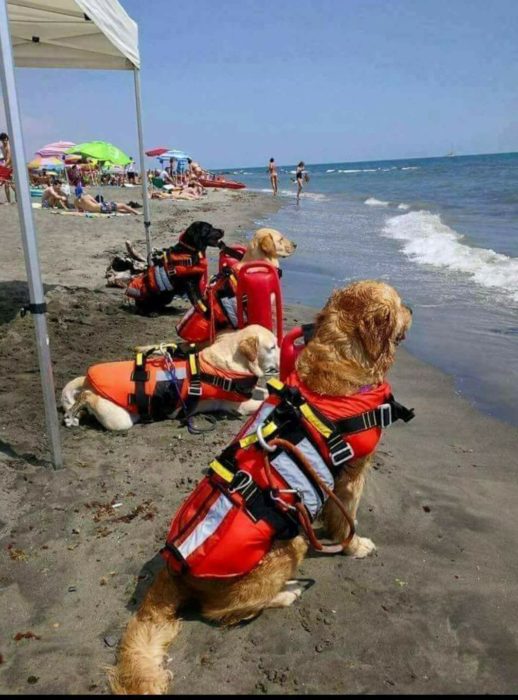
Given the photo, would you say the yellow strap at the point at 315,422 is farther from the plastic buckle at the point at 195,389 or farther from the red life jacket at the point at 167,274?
the red life jacket at the point at 167,274

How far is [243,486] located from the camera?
8.82ft

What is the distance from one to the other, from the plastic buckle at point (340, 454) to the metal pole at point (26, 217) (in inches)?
89.1

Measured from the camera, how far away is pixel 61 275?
10484 millimetres

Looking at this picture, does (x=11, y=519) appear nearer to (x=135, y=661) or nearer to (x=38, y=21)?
(x=135, y=661)

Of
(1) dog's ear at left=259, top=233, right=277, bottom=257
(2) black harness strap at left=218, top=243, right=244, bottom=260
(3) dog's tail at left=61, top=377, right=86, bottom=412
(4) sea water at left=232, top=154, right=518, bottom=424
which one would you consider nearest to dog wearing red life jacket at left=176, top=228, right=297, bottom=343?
(1) dog's ear at left=259, top=233, right=277, bottom=257

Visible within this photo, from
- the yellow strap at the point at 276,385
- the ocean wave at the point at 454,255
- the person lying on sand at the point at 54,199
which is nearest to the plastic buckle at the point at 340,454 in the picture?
the yellow strap at the point at 276,385

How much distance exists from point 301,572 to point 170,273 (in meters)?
5.88

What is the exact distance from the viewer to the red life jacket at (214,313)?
20.4 feet

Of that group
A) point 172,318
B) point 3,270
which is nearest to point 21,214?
point 172,318

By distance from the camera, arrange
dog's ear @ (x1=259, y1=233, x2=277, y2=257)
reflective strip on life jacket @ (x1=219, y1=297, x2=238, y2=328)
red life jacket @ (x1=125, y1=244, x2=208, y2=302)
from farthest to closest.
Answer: red life jacket @ (x1=125, y1=244, x2=208, y2=302) < dog's ear @ (x1=259, y1=233, x2=277, y2=257) < reflective strip on life jacket @ (x1=219, y1=297, x2=238, y2=328)

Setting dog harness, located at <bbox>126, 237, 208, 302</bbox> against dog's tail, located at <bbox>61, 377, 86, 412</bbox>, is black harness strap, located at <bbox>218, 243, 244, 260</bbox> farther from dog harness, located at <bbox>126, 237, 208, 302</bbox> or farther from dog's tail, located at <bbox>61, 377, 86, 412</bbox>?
dog's tail, located at <bbox>61, 377, 86, 412</bbox>

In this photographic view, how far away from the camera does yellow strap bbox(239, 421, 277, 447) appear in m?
2.76

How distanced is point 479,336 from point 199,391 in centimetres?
437

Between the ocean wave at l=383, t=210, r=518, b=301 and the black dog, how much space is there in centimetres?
535
